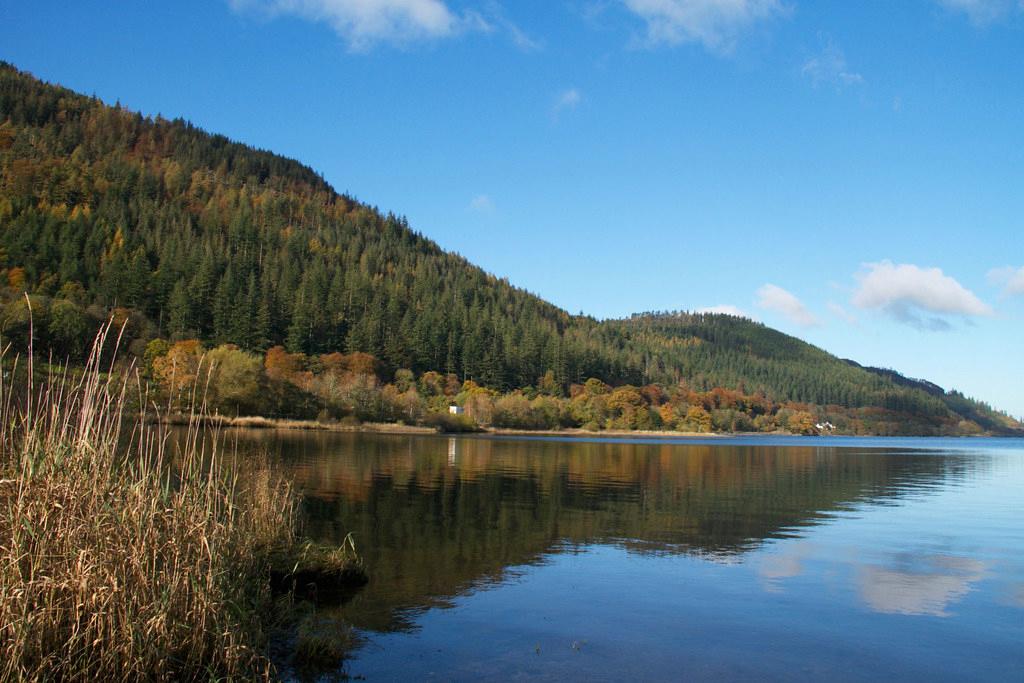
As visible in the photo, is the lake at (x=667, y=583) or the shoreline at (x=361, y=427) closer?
the lake at (x=667, y=583)

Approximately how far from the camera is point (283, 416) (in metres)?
112

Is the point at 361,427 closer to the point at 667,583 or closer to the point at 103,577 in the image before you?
the point at 667,583

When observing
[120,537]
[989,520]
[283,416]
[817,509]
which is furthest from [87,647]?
[283,416]

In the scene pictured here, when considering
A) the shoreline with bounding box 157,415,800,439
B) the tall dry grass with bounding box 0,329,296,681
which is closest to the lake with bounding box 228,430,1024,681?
the tall dry grass with bounding box 0,329,296,681

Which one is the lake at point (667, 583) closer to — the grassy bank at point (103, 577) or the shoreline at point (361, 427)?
the grassy bank at point (103, 577)

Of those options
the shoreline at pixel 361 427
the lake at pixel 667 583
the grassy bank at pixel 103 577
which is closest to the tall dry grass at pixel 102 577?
the grassy bank at pixel 103 577

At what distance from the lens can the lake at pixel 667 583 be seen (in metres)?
13.3

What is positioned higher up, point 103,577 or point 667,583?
point 103,577

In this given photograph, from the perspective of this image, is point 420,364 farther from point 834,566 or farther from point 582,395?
point 834,566

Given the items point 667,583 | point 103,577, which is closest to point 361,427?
point 667,583

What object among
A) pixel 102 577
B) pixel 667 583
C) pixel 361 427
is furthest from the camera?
pixel 361 427

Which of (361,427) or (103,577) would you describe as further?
(361,427)

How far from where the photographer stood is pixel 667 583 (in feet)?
63.4

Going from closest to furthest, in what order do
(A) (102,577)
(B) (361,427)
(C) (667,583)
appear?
(A) (102,577), (C) (667,583), (B) (361,427)
